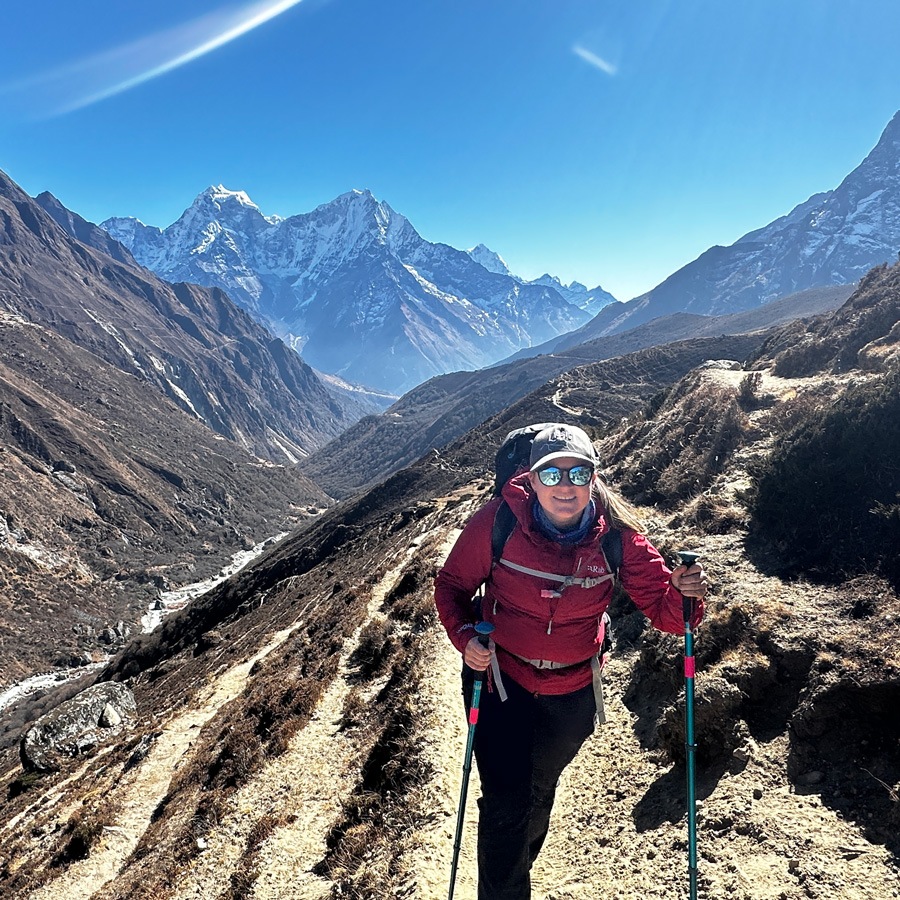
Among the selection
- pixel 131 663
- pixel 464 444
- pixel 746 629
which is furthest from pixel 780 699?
pixel 464 444

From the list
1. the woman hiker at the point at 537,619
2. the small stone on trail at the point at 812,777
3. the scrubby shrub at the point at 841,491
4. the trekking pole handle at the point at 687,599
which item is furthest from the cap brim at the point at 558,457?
the scrubby shrub at the point at 841,491

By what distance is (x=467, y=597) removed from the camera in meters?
4.30

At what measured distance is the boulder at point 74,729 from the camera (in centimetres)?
1941

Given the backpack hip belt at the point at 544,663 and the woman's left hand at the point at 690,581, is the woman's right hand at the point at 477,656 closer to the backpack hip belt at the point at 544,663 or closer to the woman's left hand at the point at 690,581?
the backpack hip belt at the point at 544,663

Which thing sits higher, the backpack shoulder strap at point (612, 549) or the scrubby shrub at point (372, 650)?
the scrubby shrub at point (372, 650)

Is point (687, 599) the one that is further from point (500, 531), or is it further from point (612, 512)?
point (500, 531)

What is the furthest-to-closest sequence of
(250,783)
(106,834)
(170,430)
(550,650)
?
(170,430), (106,834), (250,783), (550,650)

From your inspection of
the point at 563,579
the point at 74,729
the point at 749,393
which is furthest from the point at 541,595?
the point at 74,729

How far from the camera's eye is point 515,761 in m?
4.02

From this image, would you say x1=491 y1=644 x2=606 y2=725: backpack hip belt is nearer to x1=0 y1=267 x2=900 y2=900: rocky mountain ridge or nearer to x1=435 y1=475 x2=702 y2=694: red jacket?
x1=435 y1=475 x2=702 y2=694: red jacket

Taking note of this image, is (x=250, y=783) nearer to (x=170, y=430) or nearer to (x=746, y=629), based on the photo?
(x=746, y=629)

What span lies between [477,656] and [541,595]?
653 millimetres

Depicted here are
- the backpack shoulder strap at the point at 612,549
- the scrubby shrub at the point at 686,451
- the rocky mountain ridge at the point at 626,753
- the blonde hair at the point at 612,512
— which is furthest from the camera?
the scrubby shrub at the point at 686,451

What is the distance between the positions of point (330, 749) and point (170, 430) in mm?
174607
